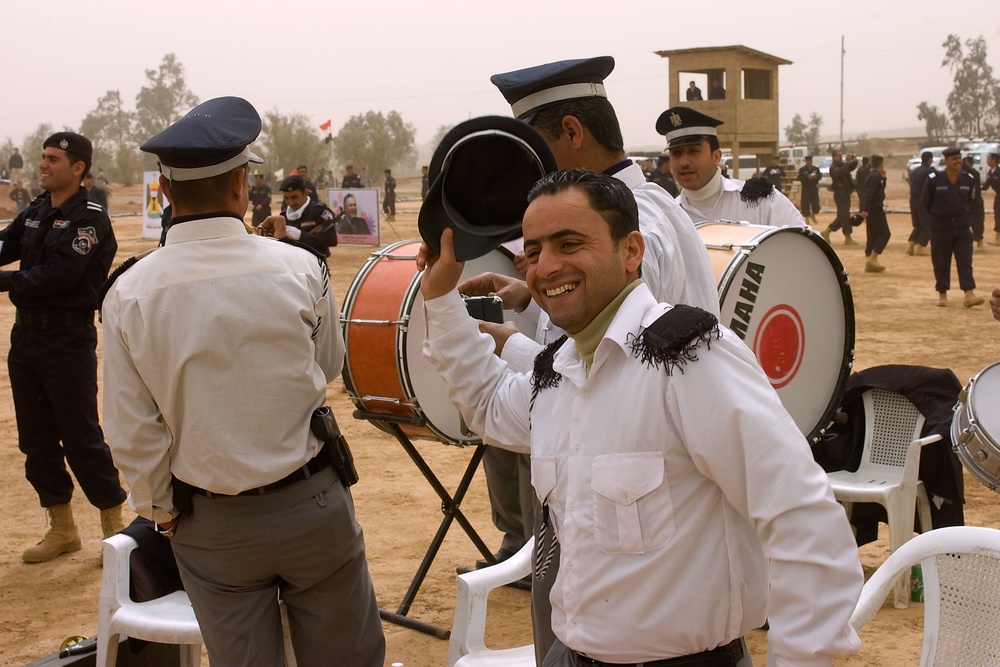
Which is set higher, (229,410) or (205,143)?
(205,143)

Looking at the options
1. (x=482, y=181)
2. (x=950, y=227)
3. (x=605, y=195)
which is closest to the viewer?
(x=605, y=195)

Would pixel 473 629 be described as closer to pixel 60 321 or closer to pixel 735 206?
pixel 60 321

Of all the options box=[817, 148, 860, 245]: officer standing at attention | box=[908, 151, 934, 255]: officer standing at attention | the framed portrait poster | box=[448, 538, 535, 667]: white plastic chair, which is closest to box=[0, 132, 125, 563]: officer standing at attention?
box=[448, 538, 535, 667]: white plastic chair

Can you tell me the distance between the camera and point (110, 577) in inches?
139

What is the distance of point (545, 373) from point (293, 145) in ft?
197

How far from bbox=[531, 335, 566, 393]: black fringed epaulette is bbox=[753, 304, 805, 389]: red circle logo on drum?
271 centimetres

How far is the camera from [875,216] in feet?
61.4

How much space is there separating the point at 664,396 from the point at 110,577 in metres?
2.37

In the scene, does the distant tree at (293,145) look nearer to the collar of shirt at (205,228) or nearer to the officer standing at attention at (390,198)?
the officer standing at attention at (390,198)

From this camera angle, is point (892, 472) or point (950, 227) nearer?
point (892, 472)

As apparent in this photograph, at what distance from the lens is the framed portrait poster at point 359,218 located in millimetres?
24578

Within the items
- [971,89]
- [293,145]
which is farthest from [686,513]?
[971,89]

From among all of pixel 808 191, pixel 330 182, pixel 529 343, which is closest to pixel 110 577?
pixel 529 343

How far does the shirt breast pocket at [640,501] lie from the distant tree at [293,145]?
59.1 meters
